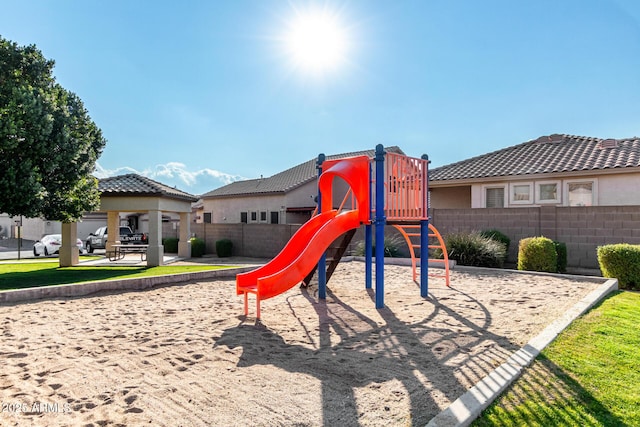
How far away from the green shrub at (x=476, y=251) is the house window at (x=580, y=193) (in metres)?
4.78

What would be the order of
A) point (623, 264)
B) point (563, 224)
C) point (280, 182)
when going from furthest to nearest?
point (280, 182), point (563, 224), point (623, 264)

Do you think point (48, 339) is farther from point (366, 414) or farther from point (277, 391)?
point (366, 414)

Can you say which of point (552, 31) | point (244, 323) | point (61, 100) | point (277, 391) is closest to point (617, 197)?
point (552, 31)

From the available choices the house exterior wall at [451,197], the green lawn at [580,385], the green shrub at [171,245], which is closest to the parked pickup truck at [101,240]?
the green shrub at [171,245]

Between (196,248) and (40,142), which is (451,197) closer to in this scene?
(196,248)

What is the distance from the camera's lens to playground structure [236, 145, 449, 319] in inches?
274

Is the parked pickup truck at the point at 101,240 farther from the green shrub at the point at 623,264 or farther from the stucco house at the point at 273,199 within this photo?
the green shrub at the point at 623,264

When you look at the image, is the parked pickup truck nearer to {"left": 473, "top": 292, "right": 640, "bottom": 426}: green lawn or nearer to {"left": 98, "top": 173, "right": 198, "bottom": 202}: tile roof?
{"left": 98, "top": 173, "right": 198, "bottom": 202}: tile roof

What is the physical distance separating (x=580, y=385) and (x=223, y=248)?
1959 centimetres

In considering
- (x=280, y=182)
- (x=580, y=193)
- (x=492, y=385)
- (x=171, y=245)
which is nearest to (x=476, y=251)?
(x=580, y=193)

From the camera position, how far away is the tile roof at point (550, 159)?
1530 cm

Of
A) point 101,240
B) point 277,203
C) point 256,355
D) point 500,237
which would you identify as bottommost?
point 256,355

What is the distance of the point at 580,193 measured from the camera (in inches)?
608

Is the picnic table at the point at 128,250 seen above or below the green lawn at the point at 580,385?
above
